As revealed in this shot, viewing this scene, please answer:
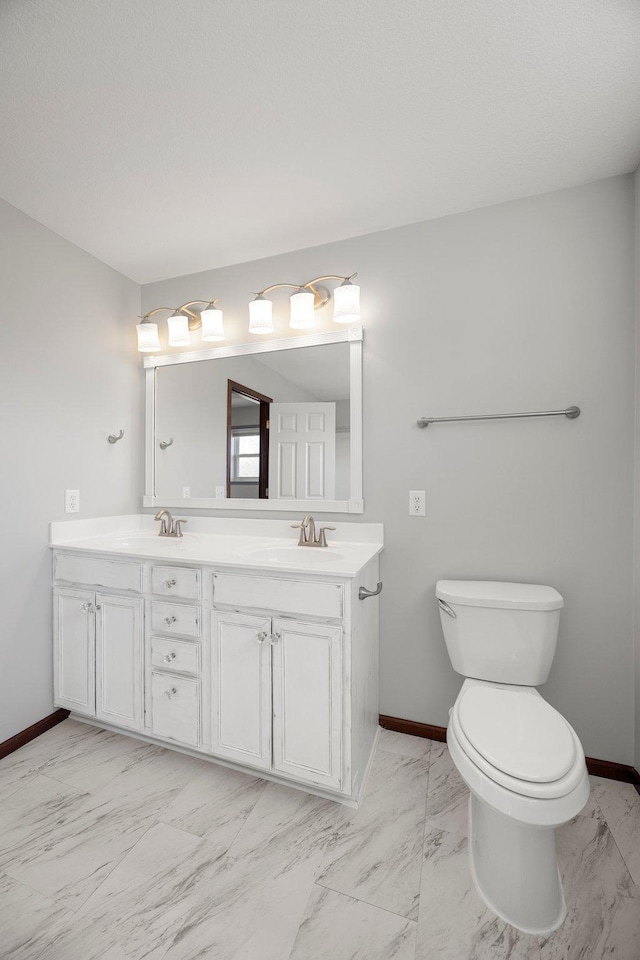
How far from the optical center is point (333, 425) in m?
2.01

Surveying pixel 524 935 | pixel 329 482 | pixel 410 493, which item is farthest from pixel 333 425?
pixel 524 935

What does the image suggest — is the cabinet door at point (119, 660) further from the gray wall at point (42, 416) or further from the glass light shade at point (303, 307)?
the glass light shade at point (303, 307)

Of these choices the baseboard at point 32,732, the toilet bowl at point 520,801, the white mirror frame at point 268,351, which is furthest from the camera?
the white mirror frame at point 268,351

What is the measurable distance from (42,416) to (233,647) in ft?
4.59

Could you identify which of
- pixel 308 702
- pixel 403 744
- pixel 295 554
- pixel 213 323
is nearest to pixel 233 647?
pixel 308 702

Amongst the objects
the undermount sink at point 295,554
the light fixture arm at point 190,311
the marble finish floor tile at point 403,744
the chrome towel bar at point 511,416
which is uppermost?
the light fixture arm at point 190,311

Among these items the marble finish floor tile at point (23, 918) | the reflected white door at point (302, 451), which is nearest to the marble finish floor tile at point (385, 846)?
the marble finish floor tile at point (23, 918)

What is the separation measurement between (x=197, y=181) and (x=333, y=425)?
3.76 ft

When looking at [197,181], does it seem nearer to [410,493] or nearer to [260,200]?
[260,200]

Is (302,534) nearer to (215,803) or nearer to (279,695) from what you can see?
(279,695)

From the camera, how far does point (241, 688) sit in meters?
1.55

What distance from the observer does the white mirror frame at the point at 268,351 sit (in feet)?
6.45

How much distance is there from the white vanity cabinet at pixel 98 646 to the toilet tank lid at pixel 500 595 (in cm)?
131

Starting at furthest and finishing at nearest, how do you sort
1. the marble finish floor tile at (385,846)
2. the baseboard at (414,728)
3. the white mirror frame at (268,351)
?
A: the white mirror frame at (268,351)
the baseboard at (414,728)
the marble finish floor tile at (385,846)
